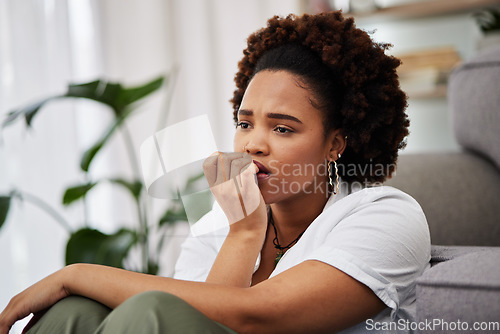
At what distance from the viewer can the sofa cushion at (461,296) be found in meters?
0.66

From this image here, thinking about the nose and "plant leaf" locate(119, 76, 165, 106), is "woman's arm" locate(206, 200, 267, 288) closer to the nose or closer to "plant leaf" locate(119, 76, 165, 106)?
the nose

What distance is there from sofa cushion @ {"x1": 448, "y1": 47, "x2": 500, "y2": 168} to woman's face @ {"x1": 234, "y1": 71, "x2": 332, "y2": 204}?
19.1 inches

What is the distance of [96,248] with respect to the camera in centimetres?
155

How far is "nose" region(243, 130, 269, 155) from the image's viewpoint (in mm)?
976

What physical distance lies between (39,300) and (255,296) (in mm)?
351

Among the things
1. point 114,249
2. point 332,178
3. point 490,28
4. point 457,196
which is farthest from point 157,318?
point 490,28

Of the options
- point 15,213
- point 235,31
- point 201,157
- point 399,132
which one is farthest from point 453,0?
point 15,213

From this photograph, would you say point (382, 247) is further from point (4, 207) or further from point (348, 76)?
point (4, 207)

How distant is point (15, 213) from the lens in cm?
188

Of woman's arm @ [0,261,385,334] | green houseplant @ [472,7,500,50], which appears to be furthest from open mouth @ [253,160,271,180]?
green houseplant @ [472,7,500,50]

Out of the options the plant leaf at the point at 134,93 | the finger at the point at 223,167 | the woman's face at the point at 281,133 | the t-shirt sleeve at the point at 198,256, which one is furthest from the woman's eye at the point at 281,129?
the plant leaf at the point at 134,93

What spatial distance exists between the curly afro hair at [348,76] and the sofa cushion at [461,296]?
38 centimetres

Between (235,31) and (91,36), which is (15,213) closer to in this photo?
(91,36)

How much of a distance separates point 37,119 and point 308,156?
1342 mm
